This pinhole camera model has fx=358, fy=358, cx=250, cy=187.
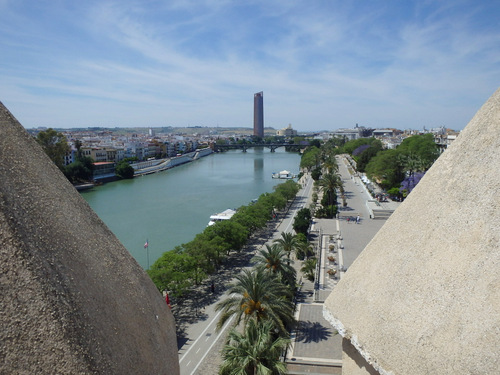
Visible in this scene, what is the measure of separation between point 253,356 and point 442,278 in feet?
24.0

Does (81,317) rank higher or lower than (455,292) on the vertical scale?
lower

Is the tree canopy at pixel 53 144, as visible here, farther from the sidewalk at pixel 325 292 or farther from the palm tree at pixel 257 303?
the palm tree at pixel 257 303

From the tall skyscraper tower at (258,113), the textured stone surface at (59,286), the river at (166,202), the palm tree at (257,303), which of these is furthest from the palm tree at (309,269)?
the tall skyscraper tower at (258,113)

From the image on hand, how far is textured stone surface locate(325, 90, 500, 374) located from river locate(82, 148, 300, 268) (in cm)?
1915

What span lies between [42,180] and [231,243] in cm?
1752

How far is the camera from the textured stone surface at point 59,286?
201 centimetres

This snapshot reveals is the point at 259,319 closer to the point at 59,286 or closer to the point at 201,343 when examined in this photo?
the point at 201,343

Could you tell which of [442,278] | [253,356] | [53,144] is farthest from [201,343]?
[53,144]

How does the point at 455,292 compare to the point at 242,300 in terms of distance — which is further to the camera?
the point at 242,300

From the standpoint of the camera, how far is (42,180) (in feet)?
9.04

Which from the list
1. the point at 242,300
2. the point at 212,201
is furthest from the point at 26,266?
the point at 212,201

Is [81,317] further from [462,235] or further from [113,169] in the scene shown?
[113,169]

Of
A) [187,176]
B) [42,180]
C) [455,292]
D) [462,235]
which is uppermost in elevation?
[42,180]

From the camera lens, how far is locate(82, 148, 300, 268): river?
2584 centimetres
